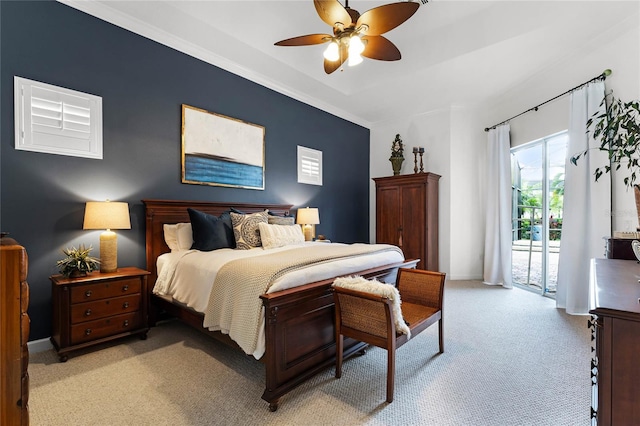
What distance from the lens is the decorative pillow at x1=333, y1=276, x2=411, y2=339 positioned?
1.87 metres

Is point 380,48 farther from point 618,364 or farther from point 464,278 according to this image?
point 464,278

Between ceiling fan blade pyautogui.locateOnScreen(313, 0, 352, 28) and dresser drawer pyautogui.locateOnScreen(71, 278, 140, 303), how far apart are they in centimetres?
276

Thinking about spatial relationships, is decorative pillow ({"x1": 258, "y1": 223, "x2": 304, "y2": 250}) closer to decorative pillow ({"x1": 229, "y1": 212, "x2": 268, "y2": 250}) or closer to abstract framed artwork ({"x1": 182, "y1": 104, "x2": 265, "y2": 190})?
decorative pillow ({"x1": 229, "y1": 212, "x2": 268, "y2": 250})

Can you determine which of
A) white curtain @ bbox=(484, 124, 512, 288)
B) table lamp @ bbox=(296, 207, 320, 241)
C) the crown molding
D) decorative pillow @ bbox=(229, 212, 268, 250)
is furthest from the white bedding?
white curtain @ bbox=(484, 124, 512, 288)

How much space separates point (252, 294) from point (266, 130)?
3.06 metres

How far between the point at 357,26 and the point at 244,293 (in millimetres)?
2176

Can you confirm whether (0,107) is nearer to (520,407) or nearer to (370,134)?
(520,407)

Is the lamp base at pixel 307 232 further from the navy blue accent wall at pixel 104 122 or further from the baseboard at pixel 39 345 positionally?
the baseboard at pixel 39 345

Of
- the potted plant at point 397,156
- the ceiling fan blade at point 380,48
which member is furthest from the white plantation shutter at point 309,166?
the ceiling fan blade at point 380,48

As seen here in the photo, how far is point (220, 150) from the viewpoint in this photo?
381 centimetres

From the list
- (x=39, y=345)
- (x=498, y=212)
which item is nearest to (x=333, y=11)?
(x=39, y=345)

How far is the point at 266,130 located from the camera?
4.39 m

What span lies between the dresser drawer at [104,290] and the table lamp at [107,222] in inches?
7.6

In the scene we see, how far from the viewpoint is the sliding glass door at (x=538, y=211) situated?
4230mm
